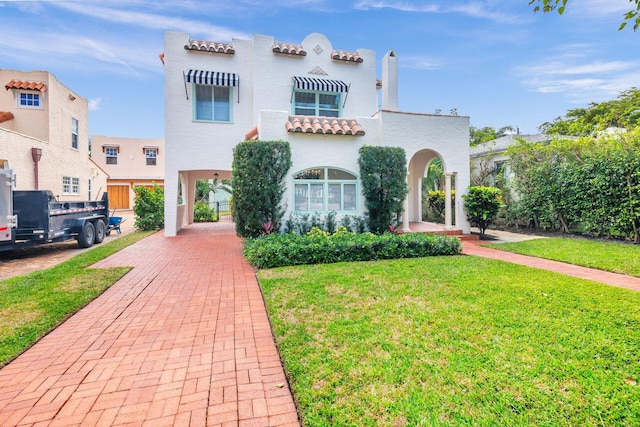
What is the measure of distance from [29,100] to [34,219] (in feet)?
45.9

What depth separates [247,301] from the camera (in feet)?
20.9

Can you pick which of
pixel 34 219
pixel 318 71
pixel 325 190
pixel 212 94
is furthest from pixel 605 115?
pixel 34 219

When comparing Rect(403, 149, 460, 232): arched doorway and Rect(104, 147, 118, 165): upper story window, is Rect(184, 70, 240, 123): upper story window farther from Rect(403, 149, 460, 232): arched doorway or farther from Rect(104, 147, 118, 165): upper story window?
Rect(104, 147, 118, 165): upper story window

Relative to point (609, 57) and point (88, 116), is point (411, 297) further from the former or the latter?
point (88, 116)

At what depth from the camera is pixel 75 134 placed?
22531 millimetres

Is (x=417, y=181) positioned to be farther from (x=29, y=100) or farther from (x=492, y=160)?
(x=29, y=100)

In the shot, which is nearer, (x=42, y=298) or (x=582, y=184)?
(x=42, y=298)

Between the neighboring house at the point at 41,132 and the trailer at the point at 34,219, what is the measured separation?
7.12m

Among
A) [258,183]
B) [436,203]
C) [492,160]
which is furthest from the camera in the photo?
[492,160]

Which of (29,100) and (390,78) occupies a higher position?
(390,78)

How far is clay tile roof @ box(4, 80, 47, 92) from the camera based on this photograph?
18531 mm

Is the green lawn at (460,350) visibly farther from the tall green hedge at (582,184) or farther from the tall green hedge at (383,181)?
the tall green hedge at (582,184)

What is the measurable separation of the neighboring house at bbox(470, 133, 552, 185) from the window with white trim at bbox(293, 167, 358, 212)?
1004 cm

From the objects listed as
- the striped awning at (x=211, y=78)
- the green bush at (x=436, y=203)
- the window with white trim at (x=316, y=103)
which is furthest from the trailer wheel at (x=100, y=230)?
the green bush at (x=436, y=203)
